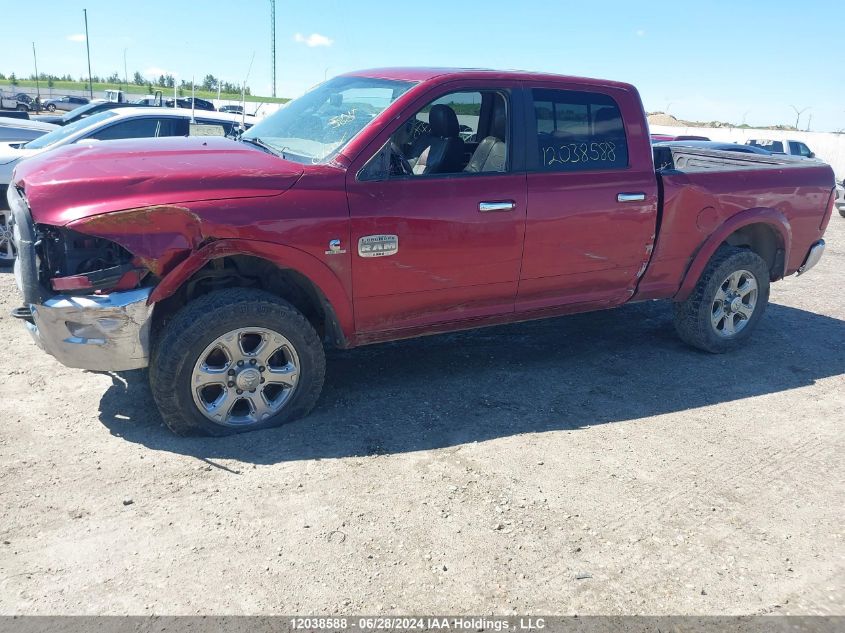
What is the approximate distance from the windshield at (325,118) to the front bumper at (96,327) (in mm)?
1308

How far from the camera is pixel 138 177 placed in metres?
3.65

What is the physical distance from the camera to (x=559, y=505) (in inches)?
139

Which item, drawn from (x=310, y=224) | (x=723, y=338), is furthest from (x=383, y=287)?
(x=723, y=338)

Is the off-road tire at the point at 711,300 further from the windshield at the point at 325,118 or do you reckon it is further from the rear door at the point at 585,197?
the windshield at the point at 325,118

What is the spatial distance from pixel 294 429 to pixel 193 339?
81 centimetres

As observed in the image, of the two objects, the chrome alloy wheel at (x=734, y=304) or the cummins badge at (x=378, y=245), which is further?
the chrome alloy wheel at (x=734, y=304)

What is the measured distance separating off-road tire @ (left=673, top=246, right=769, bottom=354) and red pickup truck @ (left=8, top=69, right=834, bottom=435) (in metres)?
0.02

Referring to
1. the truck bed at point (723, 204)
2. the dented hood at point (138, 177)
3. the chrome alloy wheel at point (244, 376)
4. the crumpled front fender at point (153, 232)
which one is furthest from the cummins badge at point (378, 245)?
the truck bed at point (723, 204)

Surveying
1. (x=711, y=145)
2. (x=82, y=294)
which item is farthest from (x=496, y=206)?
(x=711, y=145)

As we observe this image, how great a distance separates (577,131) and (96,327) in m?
3.27

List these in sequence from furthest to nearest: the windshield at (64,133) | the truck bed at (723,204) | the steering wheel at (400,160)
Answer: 1. the windshield at (64,133)
2. the truck bed at (723,204)
3. the steering wheel at (400,160)

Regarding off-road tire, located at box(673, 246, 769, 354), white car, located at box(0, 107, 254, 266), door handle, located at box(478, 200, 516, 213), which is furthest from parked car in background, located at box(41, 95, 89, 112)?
door handle, located at box(478, 200, 516, 213)

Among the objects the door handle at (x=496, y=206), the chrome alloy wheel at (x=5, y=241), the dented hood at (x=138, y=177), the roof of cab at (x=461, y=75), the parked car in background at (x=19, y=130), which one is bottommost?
the chrome alloy wheel at (x=5, y=241)

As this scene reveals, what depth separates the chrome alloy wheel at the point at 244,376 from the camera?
3.87m
